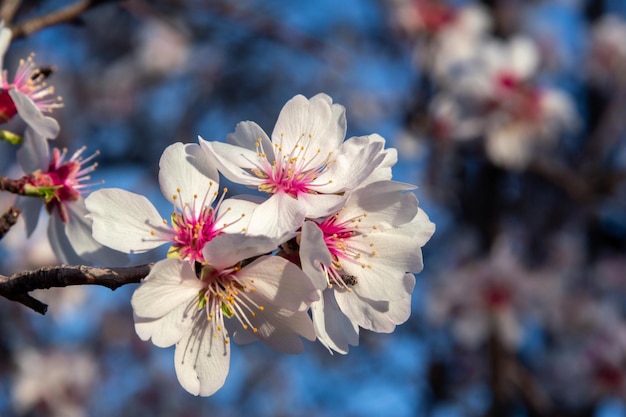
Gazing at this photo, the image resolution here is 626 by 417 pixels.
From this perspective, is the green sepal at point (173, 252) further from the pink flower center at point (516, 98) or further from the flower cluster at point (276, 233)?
the pink flower center at point (516, 98)

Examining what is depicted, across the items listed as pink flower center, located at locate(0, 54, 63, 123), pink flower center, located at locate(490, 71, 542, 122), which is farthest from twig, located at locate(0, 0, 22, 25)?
pink flower center, located at locate(490, 71, 542, 122)

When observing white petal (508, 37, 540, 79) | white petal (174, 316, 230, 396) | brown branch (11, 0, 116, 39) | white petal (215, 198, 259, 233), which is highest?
brown branch (11, 0, 116, 39)

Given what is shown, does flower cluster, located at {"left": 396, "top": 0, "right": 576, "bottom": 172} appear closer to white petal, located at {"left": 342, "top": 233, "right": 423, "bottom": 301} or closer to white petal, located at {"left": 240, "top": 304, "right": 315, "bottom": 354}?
white petal, located at {"left": 342, "top": 233, "right": 423, "bottom": 301}

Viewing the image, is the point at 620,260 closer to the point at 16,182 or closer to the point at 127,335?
the point at 127,335

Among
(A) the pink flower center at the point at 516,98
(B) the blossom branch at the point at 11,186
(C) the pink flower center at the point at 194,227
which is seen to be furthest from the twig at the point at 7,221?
(A) the pink flower center at the point at 516,98

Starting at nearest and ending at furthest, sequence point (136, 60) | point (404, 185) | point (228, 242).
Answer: point (228, 242) < point (404, 185) < point (136, 60)

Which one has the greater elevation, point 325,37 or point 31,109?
point 31,109

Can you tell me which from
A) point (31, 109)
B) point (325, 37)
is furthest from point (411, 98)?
point (31, 109)
